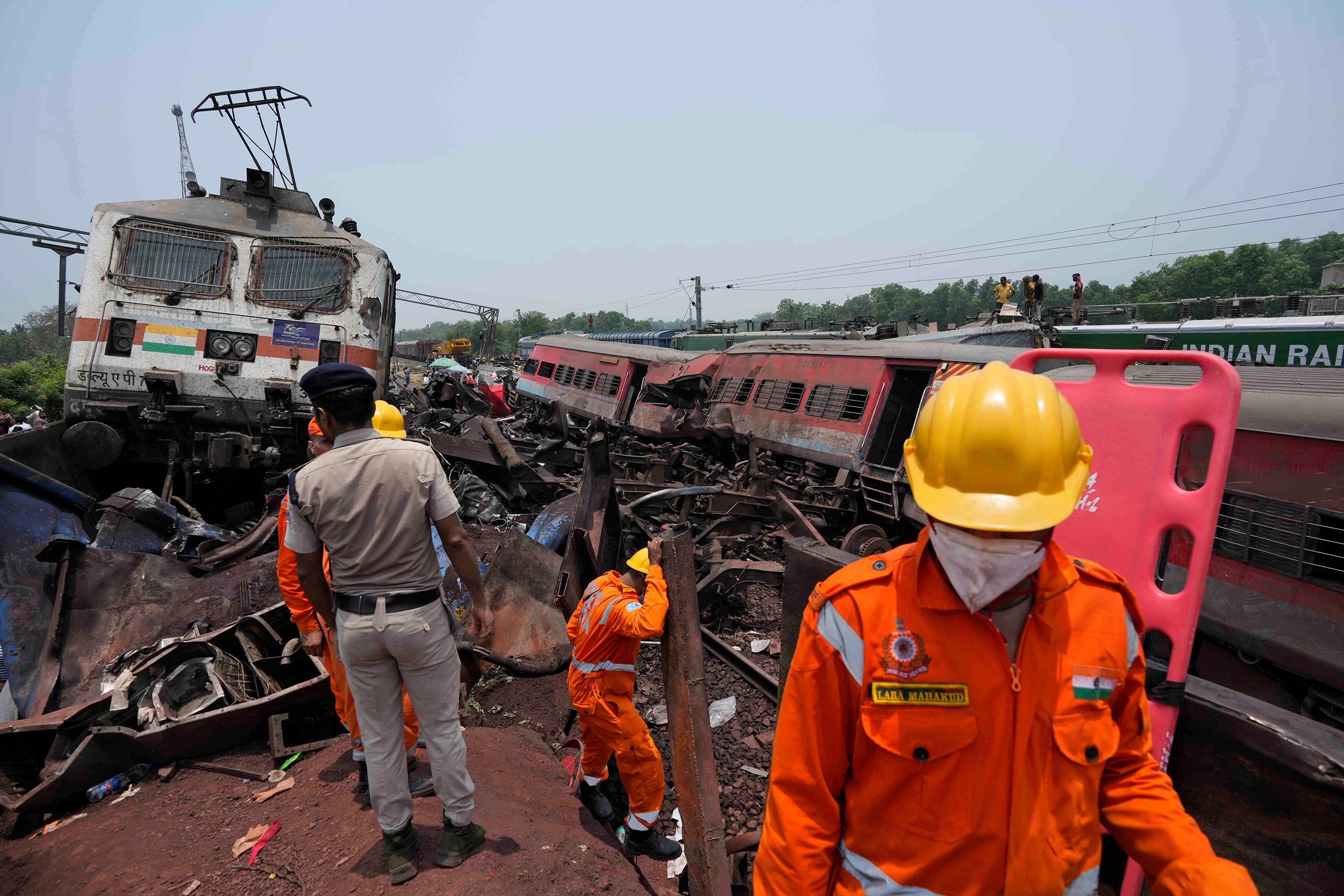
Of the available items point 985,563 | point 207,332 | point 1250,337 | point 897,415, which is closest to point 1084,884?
point 985,563

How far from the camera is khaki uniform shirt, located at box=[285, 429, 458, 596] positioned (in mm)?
2510

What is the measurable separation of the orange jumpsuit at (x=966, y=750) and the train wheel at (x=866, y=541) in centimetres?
562

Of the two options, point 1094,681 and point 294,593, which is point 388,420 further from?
point 1094,681

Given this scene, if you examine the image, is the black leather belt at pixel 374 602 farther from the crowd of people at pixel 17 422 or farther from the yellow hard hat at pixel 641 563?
the crowd of people at pixel 17 422

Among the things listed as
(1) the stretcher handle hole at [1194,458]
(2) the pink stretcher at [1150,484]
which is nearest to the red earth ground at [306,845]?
(2) the pink stretcher at [1150,484]

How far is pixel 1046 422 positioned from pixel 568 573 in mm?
3357

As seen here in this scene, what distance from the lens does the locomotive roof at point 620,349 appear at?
43.9 ft

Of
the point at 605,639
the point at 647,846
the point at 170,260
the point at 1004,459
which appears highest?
the point at 170,260

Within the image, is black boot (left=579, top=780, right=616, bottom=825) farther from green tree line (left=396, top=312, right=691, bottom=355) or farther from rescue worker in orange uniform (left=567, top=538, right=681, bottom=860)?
green tree line (left=396, top=312, right=691, bottom=355)

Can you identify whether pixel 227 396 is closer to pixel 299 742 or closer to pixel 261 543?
pixel 261 543

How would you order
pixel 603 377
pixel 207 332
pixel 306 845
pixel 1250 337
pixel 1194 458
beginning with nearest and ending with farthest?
pixel 306 845, pixel 1194 458, pixel 207 332, pixel 1250 337, pixel 603 377

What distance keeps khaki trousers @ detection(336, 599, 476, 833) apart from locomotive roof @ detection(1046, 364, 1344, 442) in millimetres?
3082

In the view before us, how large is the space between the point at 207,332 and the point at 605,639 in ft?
19.7

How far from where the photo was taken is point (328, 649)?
3385 millimetres
